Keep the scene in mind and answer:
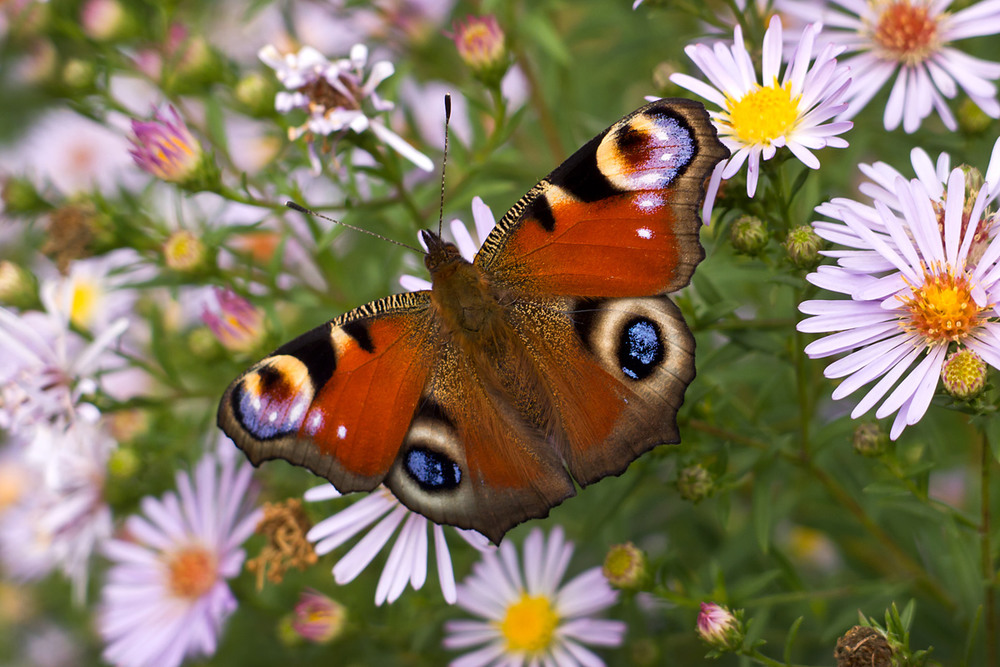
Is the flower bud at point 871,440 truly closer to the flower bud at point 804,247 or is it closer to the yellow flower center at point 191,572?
the flower bud at point 804,247

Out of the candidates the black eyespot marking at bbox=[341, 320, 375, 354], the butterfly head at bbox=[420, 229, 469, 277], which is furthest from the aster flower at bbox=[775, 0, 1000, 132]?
the black eyespot marking at bbox=[341, 320, 375, 354]

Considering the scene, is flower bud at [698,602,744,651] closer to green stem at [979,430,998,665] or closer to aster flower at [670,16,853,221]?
green stem at [979,430,998,665]

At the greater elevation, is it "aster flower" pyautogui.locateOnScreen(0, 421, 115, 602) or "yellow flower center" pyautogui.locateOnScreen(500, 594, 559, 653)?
"yellow flower center" pyautogui.locateOnScreen(500, 594, 559, 653)

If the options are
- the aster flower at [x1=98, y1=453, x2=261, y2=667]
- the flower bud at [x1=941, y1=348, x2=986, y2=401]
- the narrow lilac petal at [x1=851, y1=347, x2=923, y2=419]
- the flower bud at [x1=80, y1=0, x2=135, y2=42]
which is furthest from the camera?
the flower bud at [x1=80, y1=0, x2=135, y2=42]

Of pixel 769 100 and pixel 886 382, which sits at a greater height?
pixel 769 100

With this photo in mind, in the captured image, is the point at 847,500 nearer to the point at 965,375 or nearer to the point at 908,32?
the point at 965,375

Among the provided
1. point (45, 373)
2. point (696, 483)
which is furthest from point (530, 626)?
point (45, 373)

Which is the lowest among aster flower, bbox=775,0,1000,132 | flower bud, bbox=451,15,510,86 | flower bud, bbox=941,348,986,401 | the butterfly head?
the butterfly head

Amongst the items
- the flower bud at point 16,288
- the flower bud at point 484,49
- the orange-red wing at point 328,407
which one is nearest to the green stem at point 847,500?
the orange-red wing at point 328,407
